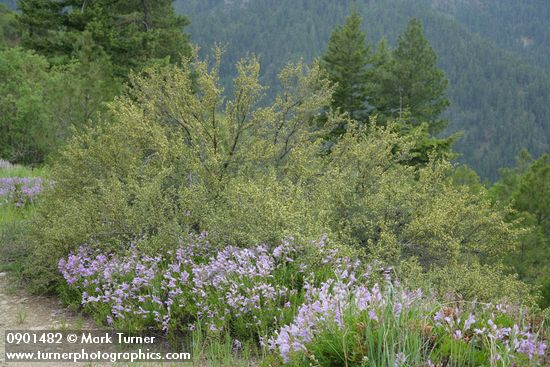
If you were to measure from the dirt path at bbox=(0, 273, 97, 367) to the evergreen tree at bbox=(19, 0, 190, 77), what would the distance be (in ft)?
48.0

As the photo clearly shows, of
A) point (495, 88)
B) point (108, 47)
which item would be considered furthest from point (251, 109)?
point (495, 88)

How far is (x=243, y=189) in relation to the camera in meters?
5.46

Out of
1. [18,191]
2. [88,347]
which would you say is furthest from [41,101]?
[88,347]

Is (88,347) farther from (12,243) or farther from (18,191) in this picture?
(18,191)

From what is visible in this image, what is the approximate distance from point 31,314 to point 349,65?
2298 centimetres

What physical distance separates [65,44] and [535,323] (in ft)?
68.3

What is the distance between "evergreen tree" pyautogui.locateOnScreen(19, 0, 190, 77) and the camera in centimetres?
1964

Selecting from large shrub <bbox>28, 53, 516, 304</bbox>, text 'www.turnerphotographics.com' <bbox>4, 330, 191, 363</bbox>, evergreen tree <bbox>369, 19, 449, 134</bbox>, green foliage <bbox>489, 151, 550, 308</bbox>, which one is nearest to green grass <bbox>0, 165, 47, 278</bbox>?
large shrub <bbox>28, 53, 516, 304</bbox>

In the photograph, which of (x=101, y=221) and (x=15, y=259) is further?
(x=15, y=259)

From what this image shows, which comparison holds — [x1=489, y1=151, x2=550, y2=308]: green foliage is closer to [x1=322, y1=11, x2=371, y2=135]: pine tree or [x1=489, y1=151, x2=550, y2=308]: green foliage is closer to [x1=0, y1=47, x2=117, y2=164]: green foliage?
[x1=322, y1=11, x2=371, y2=135]: pine tree

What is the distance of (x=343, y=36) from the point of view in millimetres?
26344

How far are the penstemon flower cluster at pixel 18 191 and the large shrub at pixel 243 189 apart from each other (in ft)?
8.99

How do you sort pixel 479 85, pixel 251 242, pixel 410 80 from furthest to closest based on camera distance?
1. pixel 479 85
2. pixel 410 80
3. pixel 251 242

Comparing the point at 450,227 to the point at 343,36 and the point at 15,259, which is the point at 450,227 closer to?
the point at 15,259
